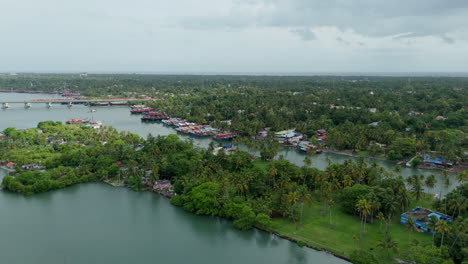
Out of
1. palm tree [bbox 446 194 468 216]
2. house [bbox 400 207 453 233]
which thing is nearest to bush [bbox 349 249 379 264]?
house [bbox 400 207 453 233]

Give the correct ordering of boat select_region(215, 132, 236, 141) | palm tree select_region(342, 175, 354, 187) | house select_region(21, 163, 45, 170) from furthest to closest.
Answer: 1. boat select_region(215, 132, 236, 141)
2. house select_region(21, 163, 45, 170)
3. palm tree select_region(342, 175, 354, 187)

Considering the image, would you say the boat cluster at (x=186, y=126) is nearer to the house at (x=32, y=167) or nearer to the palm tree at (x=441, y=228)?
the house at (x=32, y=167)

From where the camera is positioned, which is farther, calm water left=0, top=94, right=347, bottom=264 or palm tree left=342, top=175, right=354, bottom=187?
palm tree left=342, top=175, right=354, bottom=187

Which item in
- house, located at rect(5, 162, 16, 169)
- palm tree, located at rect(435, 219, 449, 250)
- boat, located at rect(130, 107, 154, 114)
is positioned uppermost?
boat, located at rect(130, 107, 154, 114)

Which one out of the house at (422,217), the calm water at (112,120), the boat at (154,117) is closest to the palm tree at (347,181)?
the house at (422,217)

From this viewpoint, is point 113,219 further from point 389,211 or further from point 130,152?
point 389,211

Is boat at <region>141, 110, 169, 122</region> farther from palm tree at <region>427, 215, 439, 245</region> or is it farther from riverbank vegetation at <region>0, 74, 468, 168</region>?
palm tree at <region>427, 215, 439, 245</region>

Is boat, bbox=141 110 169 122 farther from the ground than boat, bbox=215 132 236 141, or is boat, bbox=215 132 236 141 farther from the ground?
boat, bbox=141 110 169 122
